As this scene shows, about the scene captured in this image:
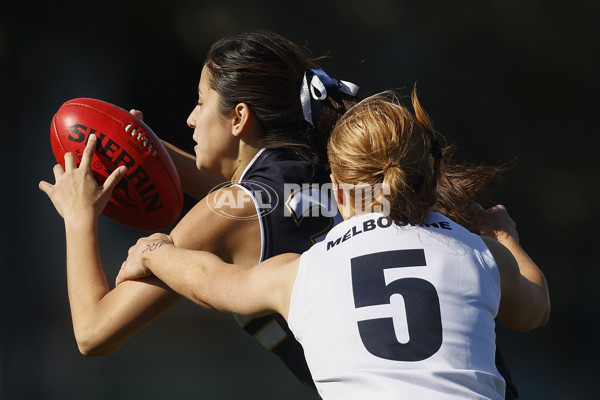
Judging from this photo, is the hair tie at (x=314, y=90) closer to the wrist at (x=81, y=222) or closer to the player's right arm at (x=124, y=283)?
the player's right arm at (x=124, y=283)

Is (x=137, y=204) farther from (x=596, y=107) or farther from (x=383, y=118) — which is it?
(x=596, y=107)

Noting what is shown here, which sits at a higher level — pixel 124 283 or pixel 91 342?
pixel 124 283

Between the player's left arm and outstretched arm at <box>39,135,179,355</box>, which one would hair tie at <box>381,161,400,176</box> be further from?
outstretched arm at <box>39,135,179,355</box>

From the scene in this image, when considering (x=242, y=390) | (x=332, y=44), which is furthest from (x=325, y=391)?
(x=332, y=44)

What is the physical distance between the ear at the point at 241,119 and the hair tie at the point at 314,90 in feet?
0.52

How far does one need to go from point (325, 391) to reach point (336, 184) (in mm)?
464

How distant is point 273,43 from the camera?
2285 millimetres

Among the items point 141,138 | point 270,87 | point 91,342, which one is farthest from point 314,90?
point 91,342

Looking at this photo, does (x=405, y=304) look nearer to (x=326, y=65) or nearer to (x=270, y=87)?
(x=270, y=87)

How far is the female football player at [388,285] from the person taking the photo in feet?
5.08

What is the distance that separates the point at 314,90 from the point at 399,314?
0.84m

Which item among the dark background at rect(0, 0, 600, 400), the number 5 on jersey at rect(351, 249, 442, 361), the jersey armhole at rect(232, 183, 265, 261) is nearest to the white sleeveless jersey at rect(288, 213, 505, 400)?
the number 5 on jersey at rect(351, 249, 442, 361)

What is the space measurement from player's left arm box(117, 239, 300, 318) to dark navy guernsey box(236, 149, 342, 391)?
0.89 ft

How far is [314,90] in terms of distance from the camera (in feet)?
7.17
